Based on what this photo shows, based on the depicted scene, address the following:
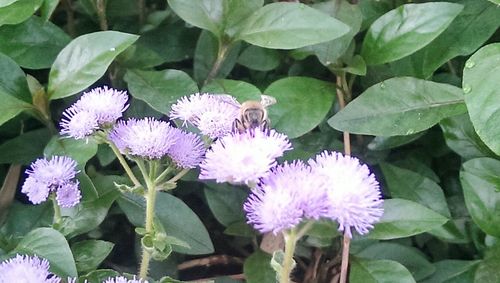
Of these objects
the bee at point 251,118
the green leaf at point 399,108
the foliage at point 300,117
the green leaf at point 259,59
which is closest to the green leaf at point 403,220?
the foliage at point 300,117

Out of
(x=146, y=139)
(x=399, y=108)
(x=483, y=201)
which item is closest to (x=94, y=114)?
(x=146, y=139)

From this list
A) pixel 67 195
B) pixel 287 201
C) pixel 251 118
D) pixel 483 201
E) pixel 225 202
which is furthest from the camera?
pixel 225 202

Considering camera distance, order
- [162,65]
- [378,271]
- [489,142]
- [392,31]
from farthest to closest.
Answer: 1. [162,65]
2. [392,31]
3. [378,271]
4. [489,142]

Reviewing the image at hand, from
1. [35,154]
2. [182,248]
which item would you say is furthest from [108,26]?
[182,248]

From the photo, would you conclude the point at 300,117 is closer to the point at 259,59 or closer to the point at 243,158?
the point at 259,59

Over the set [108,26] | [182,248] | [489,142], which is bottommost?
[182,248]

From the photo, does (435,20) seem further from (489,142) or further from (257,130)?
(257,130)

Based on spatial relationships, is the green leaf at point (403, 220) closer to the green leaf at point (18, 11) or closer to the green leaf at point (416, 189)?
the green leaf at point (416, 189)

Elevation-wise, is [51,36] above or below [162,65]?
above
